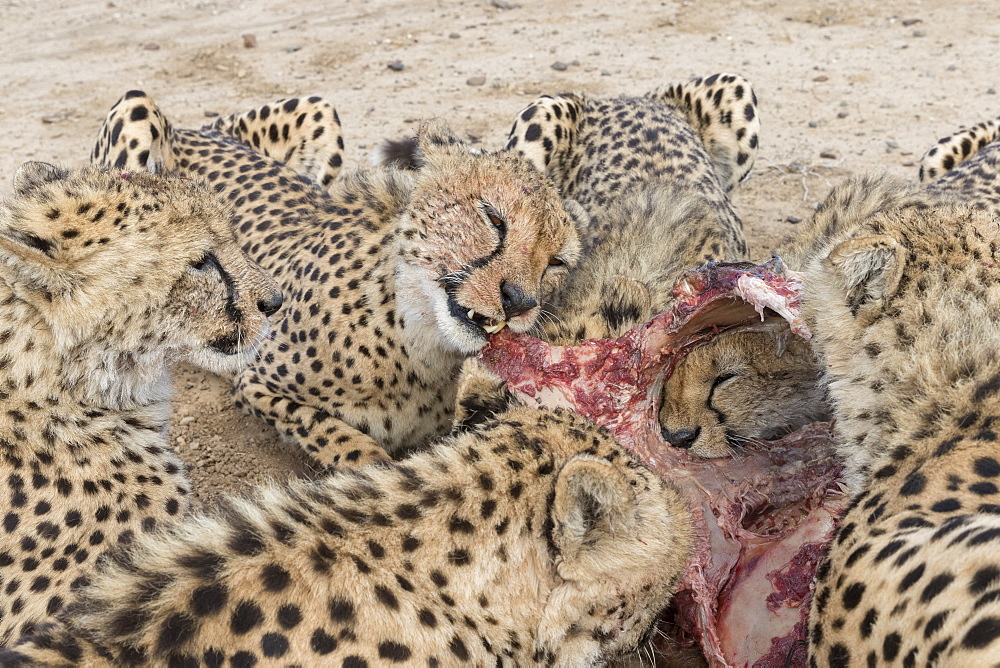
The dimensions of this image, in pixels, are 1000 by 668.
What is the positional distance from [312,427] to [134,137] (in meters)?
1.87

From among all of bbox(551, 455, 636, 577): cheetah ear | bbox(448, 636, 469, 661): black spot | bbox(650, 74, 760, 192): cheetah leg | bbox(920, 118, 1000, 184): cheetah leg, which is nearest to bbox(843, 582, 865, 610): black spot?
bbox(551, 455, 636, 577): cheetah ear

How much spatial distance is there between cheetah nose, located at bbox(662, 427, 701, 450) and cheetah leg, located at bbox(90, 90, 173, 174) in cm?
269

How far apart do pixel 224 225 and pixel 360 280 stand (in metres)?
0.82

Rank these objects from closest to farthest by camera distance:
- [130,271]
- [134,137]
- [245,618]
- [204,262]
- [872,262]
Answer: [245,618] < [872,262] < [130,271] < [204,262] < [134,137]

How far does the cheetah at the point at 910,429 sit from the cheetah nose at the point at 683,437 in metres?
0.55

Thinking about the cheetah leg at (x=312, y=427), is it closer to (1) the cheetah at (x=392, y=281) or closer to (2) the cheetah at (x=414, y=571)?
(1) the cheetah at (x=392, y=281)

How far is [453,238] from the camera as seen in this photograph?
3.19 metres

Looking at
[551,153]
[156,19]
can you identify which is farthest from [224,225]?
[156,19]

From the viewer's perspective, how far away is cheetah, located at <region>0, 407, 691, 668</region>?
1880 millimetres

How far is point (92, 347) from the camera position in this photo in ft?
8.67

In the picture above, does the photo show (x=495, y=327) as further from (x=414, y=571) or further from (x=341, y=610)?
(x=341, y=610)

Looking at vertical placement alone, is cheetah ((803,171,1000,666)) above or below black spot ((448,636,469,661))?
above

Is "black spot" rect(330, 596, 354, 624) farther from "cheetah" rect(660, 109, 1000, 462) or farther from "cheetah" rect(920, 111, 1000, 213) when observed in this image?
"cheetah" rect(920, 111, 1000, 213)

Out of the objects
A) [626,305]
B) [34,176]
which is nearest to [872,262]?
[626,305]
